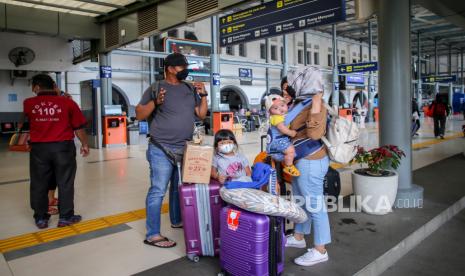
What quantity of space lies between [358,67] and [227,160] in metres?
16.7

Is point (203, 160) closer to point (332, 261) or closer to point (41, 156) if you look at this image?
point (332, 261)

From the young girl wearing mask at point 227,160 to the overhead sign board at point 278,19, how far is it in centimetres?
427

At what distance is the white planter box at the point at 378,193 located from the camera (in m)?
3.53

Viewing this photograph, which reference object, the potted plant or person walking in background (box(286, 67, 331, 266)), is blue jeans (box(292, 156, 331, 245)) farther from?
the potted plant

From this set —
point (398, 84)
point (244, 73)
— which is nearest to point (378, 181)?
point (398, 84)

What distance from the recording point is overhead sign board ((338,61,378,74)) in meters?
16.6

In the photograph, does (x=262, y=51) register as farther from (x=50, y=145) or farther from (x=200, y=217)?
(x=200, y=217)

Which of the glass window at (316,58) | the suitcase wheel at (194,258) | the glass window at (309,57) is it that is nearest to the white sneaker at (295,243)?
the suitcase wheel at (194,258)

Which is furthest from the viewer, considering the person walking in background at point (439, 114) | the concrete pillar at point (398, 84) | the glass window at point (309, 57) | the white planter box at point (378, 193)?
the glass window at point (309, 57)

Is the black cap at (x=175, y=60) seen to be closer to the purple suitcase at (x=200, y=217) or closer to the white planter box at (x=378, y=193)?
the purple suitcase at (x=200, y=217)

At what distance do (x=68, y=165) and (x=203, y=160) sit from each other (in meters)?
1.65

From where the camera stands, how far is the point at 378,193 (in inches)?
139

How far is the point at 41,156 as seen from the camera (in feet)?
11.1

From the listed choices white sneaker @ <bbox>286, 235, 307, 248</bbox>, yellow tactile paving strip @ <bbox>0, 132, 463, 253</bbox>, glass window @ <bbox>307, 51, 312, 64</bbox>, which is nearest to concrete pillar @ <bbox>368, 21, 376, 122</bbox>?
glass window @ <bbox>307, 51, 312, 64</bbox>
